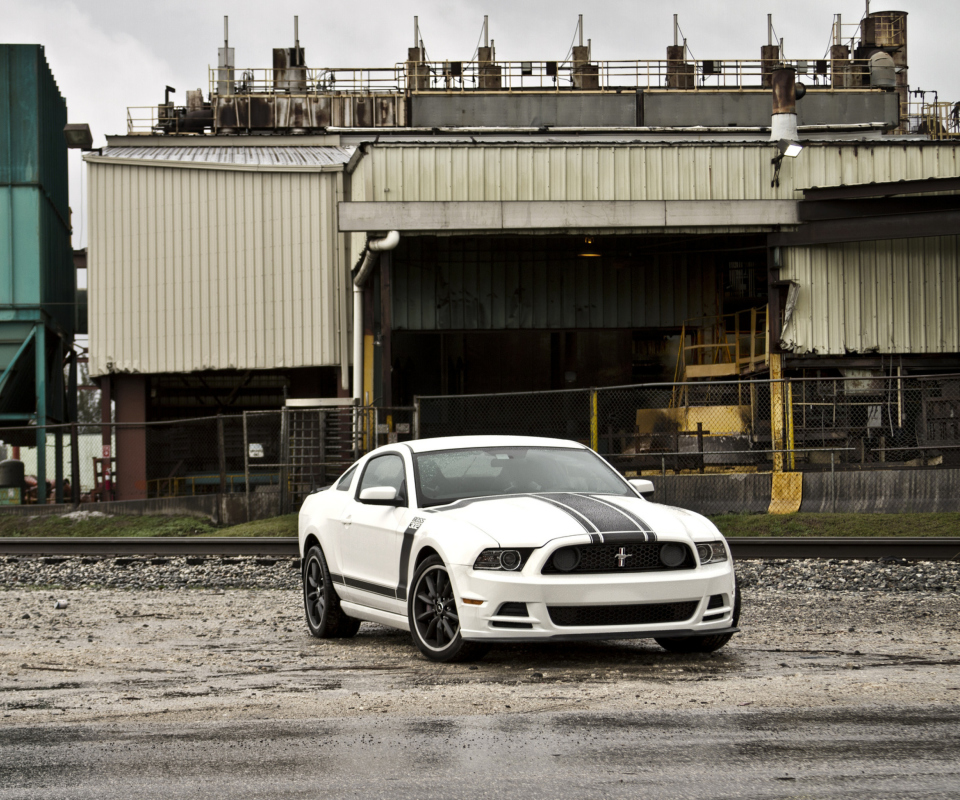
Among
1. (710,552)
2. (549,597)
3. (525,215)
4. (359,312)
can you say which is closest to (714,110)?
(525,215)

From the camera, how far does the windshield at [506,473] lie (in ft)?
27.4

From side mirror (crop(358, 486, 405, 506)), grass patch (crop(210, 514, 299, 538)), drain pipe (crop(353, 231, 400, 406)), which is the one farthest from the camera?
drain pipe (crop(353, 231, 400, 406))

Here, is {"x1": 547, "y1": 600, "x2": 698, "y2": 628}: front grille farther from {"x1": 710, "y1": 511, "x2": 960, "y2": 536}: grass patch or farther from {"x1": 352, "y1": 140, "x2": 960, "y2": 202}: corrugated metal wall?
{"x1": 352, "y1": 140, "x2": 960, "y2": 202}: corrugated metal wall

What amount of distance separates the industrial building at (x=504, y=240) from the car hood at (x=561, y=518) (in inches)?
619

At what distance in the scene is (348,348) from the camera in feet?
97.4

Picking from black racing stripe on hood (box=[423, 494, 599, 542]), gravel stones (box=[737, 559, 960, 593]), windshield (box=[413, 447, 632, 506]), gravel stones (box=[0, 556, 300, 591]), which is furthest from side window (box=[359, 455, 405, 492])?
gravel stones (box=[737, 559, 960, 593])

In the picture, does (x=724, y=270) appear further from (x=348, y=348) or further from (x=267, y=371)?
(x=267, y=371)

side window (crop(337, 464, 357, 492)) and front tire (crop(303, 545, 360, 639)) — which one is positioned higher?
side window (crop(337, 464, 357, 492))

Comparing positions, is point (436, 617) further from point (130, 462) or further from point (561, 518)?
point (130, 462)

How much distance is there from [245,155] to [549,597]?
2778 centimetres

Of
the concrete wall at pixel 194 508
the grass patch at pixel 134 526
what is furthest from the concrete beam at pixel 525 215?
the grass patch at pixel 134 526

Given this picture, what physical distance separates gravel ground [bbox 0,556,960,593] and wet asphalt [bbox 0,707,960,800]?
6.87 m

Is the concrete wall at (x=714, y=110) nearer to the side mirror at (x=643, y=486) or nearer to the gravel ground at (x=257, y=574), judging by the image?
the gravel ground at (x=257, y=574)

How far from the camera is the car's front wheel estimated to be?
740 cm
